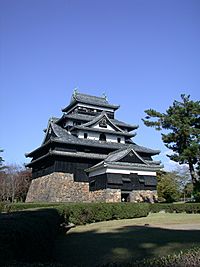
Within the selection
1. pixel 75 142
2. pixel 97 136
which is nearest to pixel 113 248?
pixel 75 142

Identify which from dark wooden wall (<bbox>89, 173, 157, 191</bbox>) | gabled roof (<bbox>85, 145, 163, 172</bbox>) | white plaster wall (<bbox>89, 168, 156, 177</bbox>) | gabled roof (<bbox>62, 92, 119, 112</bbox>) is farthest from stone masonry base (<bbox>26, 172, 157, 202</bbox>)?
gabled roof (<bbox>62, 92, 119, 112</bbox>)

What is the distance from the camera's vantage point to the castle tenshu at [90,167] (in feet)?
117

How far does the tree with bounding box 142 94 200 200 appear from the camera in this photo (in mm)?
35594

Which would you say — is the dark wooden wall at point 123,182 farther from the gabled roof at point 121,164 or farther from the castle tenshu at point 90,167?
the gabled roof at point 121,164

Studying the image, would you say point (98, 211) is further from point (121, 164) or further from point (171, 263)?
point (171, 263)

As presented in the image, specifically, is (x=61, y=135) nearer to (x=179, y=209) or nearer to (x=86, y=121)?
(x=86, y=121)

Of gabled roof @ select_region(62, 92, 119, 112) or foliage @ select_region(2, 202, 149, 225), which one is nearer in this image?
foliage @ select_region(2, 202, 149, 225)

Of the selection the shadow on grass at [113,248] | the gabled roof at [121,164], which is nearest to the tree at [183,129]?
the gabled roof at [121,164]

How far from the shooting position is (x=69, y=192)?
36.4 meters

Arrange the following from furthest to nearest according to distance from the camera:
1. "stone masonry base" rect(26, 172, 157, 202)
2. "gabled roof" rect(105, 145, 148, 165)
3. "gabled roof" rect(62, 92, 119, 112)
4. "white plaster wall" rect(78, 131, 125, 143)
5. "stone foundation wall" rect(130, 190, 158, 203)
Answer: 1. "gabled roof" rect(62, 92, 119, 112)
2. "white plaster wall" rect(78, 131, 125, 143)
3. "stone foundation wall" rect(130, 190, 158, 203)
4. "gabled roof" rect(105, 145, 148, 165)
5. "stone masonry base" rect(26, 172, 157, 202)

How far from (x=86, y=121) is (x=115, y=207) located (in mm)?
21606

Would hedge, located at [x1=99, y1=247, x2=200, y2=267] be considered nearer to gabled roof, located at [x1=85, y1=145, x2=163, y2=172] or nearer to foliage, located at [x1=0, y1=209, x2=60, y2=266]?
foliage, located at [x1=0, y1=209, x2=60, y2=266]

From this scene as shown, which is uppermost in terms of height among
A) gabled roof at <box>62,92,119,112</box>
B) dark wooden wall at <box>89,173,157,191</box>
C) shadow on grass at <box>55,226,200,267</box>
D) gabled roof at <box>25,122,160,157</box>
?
gabled roof at <box>62,92,119,112</box>

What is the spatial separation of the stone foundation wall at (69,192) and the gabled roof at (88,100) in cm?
1471
